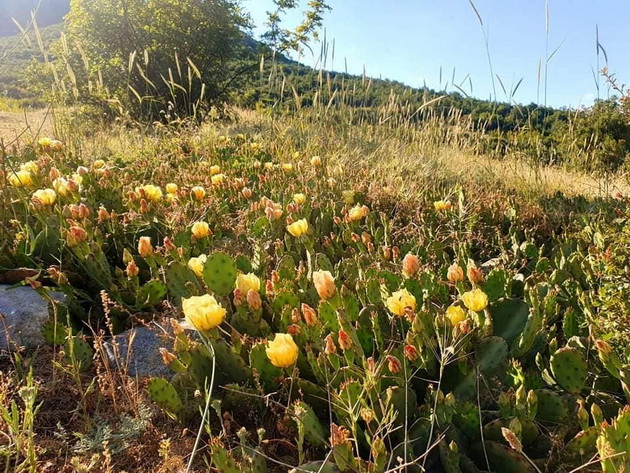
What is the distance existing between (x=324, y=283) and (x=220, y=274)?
510mm

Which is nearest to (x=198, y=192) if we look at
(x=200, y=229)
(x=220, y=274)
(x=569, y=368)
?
(x=200, y=229)

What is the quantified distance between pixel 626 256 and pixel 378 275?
84 cm

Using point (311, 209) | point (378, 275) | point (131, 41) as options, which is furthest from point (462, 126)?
point (131, 41)

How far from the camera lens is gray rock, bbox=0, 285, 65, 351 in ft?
6.28

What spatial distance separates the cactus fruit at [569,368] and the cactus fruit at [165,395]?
109cm

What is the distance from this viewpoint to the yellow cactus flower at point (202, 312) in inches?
53.9

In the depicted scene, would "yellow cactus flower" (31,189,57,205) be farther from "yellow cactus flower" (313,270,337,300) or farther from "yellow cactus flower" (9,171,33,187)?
"yellow cactus flower" (313,270,337,300)

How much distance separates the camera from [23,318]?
196cm

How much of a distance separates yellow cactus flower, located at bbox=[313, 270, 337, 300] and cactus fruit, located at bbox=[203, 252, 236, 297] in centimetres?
44

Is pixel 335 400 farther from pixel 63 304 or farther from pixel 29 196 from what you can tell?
pixel 29 196

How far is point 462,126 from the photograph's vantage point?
558 centimetres

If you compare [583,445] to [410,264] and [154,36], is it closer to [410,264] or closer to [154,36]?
[410,264]

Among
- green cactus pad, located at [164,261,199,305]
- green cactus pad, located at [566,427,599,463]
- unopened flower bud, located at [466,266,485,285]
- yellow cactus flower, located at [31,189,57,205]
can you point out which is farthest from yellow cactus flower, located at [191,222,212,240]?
Answer: green cactus pad, located at [566,427,599,463]

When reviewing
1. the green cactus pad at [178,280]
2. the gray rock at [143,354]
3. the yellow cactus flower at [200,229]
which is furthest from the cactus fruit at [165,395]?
the yellow cactus flower at [200,229]
